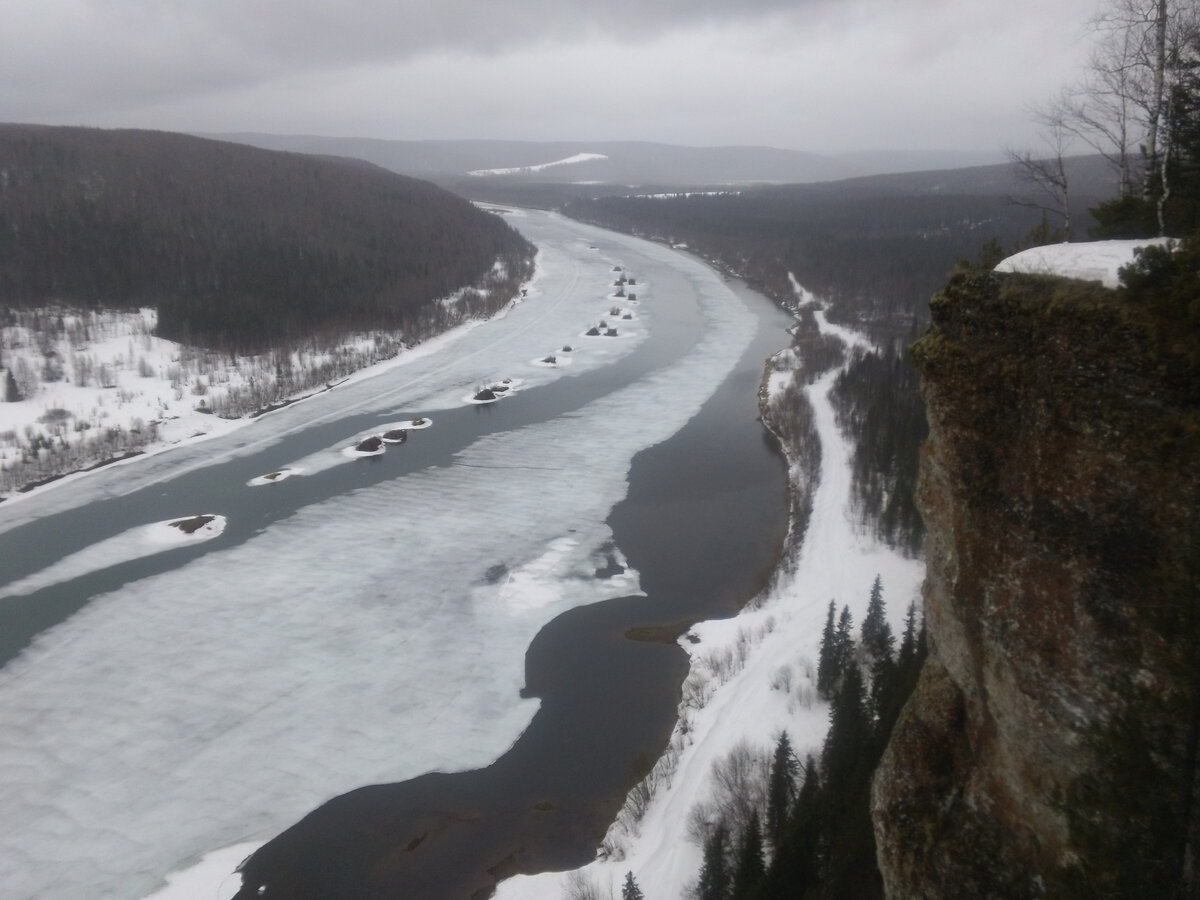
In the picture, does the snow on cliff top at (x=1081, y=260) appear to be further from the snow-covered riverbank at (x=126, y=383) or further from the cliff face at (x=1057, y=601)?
the snow-covered riverbank at (x=126, y=383)

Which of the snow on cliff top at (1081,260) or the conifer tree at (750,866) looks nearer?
the snow on cliff top at (1081,260)

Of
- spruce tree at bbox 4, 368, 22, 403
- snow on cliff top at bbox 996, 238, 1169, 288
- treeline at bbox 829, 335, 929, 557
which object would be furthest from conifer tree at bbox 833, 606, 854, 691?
spruce tree at bbox 4, 368, 22, 403

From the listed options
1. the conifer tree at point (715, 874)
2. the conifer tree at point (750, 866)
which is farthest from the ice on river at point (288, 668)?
the conifer tree at point (750, 866)

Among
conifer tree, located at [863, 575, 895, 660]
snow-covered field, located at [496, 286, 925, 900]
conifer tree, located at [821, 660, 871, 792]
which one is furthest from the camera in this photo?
conifer tree, located at [863, 575, 895, 660]

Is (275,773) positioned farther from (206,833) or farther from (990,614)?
(990,614)

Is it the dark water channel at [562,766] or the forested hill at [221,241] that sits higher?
the forested hill at [221,241]

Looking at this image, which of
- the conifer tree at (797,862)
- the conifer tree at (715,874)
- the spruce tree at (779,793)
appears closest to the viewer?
the conifer tree at (797,862)

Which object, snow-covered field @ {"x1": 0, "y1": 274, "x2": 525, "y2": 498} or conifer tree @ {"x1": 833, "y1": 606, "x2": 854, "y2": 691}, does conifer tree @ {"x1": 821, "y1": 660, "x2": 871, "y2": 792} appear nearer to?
conifer tree @ {"x1": 833, "y1": 606, "x2": 854, "y2": 691}
